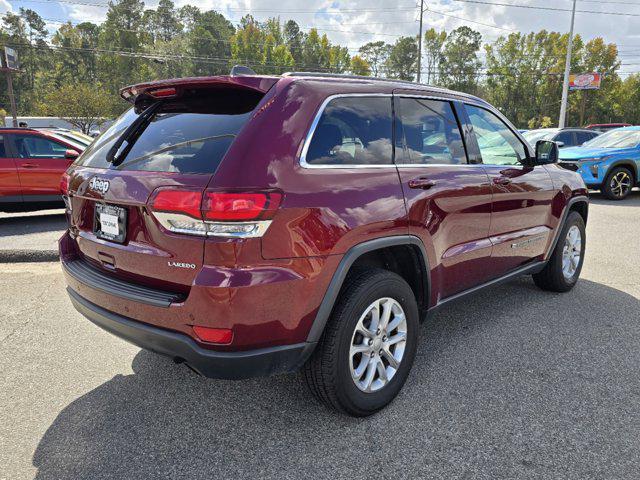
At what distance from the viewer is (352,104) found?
2641 mm

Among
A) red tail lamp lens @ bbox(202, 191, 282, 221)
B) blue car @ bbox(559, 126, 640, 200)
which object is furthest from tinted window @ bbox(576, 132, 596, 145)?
red tail lamp lens @ bbox(202, 191, 282, 221)

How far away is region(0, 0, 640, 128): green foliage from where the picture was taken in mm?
53656

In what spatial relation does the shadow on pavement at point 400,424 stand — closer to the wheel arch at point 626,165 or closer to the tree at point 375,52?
the wheel arch at point 626,165

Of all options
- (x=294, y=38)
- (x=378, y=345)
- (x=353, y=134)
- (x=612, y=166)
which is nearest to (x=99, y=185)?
(x=353, y=134)

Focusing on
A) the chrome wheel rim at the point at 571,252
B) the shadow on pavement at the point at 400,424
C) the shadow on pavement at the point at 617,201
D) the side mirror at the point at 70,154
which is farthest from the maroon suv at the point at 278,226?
the shadow on pavement at the point at 617,201

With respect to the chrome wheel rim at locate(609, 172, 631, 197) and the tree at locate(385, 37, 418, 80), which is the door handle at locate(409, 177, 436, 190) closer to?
the chrome wheel rim at locate(609, 172, 631, 197)

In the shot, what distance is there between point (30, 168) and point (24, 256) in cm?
322

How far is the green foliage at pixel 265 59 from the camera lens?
2112 inches

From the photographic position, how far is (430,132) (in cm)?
313

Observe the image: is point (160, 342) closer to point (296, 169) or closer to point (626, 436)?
point (296, 169)

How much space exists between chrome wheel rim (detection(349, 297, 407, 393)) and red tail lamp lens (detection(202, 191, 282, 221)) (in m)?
0.86

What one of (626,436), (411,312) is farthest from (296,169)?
(626,436)

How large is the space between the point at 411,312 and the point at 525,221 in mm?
1727

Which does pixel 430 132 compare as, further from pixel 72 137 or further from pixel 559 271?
pixel 72 137
